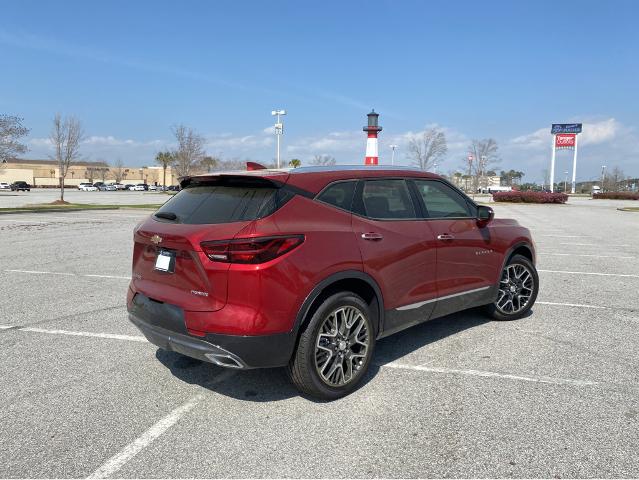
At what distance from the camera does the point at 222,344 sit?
3051 millimetres

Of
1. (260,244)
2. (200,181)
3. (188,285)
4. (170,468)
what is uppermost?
(200,181)

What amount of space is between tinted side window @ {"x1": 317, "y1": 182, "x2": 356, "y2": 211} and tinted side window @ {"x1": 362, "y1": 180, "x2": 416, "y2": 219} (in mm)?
139

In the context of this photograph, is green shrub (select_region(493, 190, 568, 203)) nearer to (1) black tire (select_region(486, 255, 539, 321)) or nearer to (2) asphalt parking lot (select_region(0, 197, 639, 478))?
(2) asphalt parking lot (select_region(0, 197, 639, 478))

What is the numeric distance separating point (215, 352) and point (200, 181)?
1.39 meters

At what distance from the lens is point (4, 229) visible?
15.2 metres

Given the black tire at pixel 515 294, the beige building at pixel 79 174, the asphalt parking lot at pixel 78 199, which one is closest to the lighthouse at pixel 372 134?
the asphalt parking lot at pixel 78 199

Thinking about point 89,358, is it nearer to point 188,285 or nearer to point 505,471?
point 188,285

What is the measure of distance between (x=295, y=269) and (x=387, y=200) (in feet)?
4.08

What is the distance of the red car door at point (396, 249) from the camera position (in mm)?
3654

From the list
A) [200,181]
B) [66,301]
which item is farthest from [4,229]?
[200,181]

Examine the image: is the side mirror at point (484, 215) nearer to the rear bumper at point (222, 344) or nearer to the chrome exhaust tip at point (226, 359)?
the rear bumper at point (222, 344)

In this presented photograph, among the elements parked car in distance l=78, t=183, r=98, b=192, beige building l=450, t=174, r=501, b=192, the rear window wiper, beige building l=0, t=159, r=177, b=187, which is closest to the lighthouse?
beige building l=450, t=174, r=501, b=192

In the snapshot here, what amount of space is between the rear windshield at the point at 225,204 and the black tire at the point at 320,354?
80cm

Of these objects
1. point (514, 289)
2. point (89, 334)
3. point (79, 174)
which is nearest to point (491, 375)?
point (514, 289)
